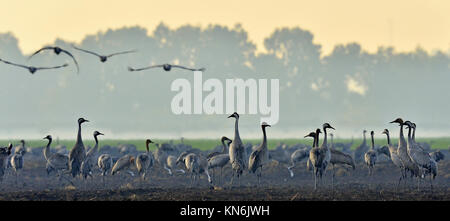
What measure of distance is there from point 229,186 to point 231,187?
3294 mm

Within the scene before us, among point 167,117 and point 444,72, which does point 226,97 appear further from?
point 444,72

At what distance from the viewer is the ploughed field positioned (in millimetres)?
26906

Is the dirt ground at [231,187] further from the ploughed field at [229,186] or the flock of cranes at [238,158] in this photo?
the flock of cranes at [238,158]

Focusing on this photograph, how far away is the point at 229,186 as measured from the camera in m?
34.2

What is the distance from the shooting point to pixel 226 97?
126125 mm

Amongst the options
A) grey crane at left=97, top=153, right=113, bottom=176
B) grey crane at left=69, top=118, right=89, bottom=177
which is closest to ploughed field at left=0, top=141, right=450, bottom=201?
grey crane at left=97, top=153, right=113, bottom=176

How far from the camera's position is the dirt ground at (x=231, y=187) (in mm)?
26781

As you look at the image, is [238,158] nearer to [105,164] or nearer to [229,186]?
[229,186]

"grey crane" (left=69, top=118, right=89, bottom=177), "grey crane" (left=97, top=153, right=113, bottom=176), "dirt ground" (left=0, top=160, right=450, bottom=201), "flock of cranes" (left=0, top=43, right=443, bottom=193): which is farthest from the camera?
"grey crane" (left=97, top=153, right=113, bottom=176)

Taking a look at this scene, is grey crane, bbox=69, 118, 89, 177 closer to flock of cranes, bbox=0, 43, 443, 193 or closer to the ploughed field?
flock of cranes, bbox=0, 43, 443, 193

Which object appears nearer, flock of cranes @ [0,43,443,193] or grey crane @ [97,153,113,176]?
flock of cranes @ [0,43,443,193]

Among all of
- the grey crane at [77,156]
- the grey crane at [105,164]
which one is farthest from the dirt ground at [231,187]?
the grey crane at [77,156]

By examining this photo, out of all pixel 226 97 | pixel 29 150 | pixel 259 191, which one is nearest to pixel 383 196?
pixel 259 191
